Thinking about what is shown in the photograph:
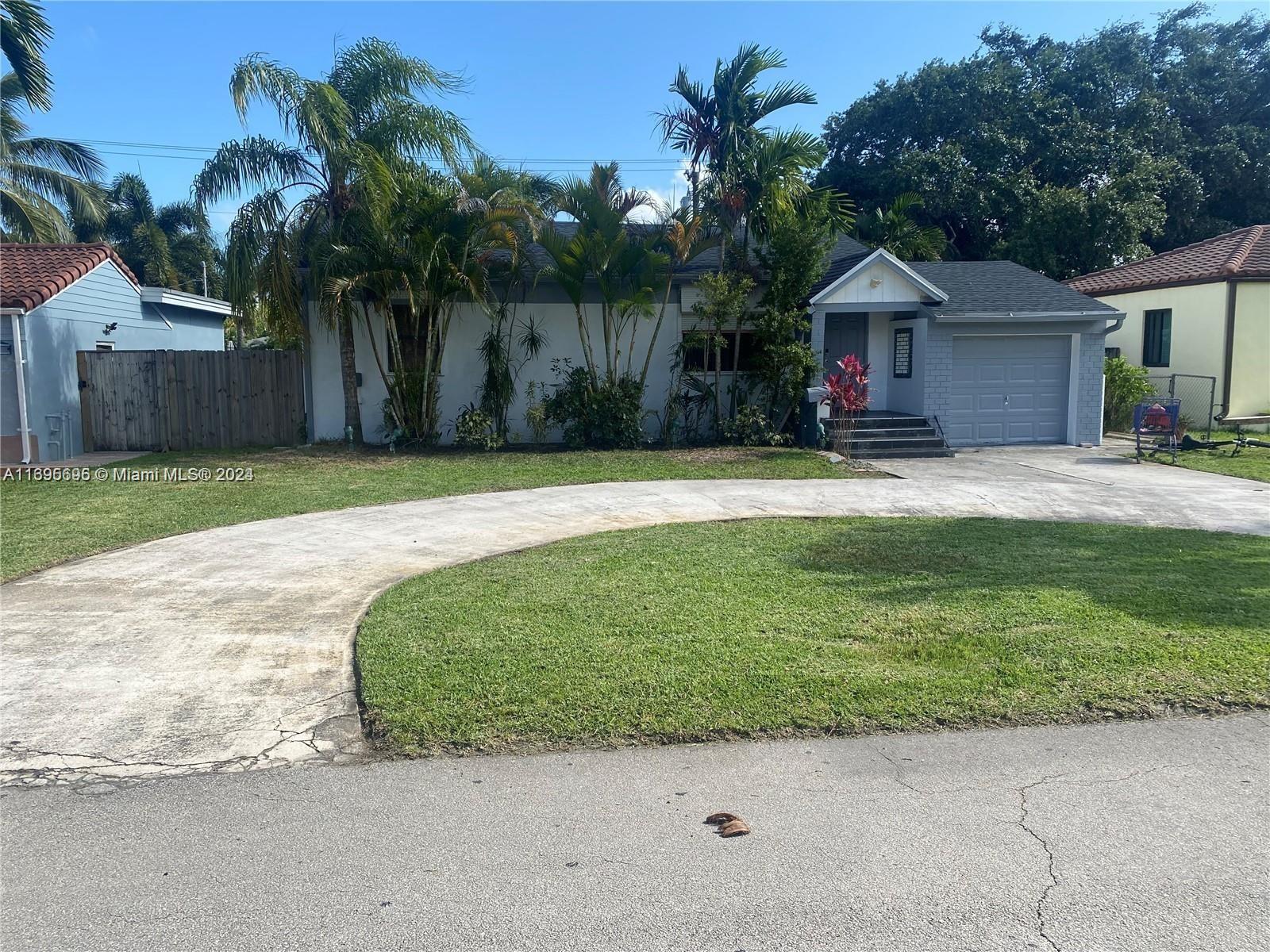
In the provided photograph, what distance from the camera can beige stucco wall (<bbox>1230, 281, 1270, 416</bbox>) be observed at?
20375mm

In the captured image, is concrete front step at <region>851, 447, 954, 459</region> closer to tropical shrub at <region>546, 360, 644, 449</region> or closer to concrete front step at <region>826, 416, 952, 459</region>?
concrete front step at <region>826, 416, 952, 459</region>

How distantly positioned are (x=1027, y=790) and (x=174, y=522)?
9161 mm

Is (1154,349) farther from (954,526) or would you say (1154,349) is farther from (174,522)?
(174,522)

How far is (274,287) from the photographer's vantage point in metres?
15.7

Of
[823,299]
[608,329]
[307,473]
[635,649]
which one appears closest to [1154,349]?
[823,299]

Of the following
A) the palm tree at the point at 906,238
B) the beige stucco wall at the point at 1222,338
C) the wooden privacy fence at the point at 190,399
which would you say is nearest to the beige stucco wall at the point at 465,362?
the wooden privacy fence at the point at 190,399

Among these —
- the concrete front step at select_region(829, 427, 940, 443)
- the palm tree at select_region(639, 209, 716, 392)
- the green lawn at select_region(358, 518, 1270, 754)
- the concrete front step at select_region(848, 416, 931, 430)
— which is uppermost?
the palm tree at select_region(639, 209, 716, 392)

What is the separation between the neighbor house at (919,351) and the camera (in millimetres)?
17328

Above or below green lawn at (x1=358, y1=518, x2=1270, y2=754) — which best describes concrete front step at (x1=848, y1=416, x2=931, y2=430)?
above

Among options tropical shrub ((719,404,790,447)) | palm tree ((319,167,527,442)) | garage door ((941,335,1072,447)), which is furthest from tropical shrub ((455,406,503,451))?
garage door ((941,335,1072,447))

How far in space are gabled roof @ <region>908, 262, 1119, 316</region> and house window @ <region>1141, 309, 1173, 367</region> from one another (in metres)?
4.48

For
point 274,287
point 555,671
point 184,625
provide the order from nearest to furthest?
point 555,671, point 184,625, point 274,287

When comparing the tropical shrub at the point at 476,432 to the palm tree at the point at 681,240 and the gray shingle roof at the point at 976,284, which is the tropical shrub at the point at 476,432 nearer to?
the palm tree at the point at 681,240

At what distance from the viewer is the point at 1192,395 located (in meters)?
21.4
